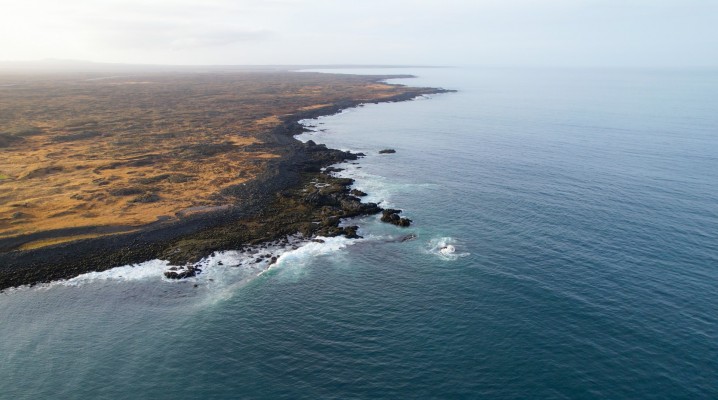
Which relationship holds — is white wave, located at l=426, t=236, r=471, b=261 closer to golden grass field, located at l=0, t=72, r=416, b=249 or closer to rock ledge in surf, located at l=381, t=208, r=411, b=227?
rock ledge in surf, located at l=381, t=208, r=411, b=227

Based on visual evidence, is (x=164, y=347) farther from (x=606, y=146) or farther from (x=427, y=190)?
(x=606, y=146)

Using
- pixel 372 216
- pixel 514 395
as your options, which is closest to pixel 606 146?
pixel 372 216

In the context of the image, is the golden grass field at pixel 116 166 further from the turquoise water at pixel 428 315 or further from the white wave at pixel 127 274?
the turquoise water at pixel 428 315

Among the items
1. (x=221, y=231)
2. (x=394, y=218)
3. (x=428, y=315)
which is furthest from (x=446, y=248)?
(x=221, y=231)

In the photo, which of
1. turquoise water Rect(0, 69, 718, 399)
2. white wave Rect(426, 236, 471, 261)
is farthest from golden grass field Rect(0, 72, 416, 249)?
white wave Rect(426, 236, 471, 261)

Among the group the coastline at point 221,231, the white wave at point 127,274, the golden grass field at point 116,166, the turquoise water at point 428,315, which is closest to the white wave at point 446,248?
the turquoise water at point 428,315

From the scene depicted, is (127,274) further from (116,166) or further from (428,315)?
(116,166)

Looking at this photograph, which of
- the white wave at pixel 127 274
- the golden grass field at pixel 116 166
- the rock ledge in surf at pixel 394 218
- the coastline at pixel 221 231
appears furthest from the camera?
the golden grass field at pixel 116 166
